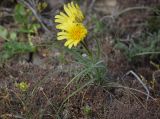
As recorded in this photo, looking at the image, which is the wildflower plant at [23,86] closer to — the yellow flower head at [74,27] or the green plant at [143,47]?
the yellow flower head at [74,27]

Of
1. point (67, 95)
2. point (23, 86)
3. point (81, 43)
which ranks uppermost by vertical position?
point (81, 43)

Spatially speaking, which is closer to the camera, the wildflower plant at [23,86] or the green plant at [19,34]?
the wildflower plant at [23,86]

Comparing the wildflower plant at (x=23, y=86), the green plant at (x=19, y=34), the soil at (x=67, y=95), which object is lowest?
the soil at (x=67, y=95)

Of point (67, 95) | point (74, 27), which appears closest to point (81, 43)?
point (74, 27)

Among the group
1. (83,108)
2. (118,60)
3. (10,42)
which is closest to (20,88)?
(83,108)

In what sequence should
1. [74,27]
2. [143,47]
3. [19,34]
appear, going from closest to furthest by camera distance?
1. [74,27]
2. [143,47]
3. [19,34]

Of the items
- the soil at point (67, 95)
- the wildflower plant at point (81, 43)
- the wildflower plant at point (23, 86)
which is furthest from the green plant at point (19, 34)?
the wildflower plant at point (81, 43)

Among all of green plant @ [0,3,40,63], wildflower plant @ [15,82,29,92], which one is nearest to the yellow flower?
wildflower plant @ [15,82,29,92]

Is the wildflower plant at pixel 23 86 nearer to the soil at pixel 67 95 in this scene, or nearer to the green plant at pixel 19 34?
the soil at pixel 67 95

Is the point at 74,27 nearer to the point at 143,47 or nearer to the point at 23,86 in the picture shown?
the point at 23,86

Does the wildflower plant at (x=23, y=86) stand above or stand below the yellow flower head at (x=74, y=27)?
below

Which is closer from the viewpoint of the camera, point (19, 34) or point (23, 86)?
point (23, 86)
